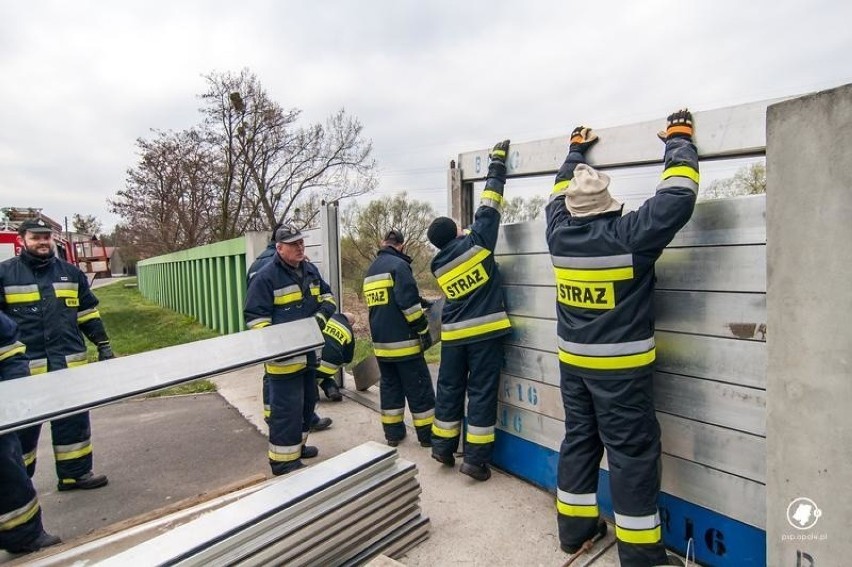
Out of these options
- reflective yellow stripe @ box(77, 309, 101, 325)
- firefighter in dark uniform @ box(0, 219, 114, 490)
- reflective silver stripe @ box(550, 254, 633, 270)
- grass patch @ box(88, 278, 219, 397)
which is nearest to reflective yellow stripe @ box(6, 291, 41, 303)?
firefighter in dark uniform @ box(0, 219, 114, 490)

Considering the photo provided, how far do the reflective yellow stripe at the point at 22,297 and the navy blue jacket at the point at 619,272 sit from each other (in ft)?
12.5

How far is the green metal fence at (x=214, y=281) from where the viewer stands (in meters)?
9.49

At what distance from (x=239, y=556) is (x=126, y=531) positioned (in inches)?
→ 48.7

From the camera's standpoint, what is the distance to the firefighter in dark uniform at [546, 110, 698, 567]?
2.33 meters

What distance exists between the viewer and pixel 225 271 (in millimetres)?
10602

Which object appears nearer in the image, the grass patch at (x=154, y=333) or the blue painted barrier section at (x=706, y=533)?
the blue painted barrier section at (x=706, y=533)

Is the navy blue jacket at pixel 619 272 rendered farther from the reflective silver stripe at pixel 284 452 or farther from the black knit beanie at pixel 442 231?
the reflective silver stripe at pixel 284 452

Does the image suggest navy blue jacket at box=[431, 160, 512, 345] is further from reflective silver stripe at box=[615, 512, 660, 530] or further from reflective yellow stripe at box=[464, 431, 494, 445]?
reflective silver stripe at box=[615, 512, 660, 530]

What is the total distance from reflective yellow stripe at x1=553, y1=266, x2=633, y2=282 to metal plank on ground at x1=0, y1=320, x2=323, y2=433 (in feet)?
6.00

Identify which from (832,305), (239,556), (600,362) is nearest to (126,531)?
(239,556)

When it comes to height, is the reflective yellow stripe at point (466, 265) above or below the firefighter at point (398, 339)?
above

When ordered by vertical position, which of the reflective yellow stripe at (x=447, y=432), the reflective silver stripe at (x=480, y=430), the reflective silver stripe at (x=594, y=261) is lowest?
the reflective yellow stripe at (x=447, y=432)

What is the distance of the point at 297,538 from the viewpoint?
2.36 meters

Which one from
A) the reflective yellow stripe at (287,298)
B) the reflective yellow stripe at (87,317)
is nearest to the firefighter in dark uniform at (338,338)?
the reflective yellow stripe at (287,298)
